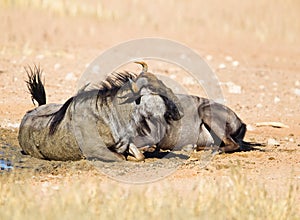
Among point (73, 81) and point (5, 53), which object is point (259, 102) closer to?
point (73, 81)

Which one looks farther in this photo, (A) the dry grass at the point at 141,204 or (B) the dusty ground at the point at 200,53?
(B) the dusty ground at the point at 200,53

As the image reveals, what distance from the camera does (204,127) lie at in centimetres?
1028

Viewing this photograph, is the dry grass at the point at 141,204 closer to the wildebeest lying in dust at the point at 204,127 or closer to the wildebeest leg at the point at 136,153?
the wildebeest leg at the point at 136,153

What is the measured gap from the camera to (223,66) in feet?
57.1

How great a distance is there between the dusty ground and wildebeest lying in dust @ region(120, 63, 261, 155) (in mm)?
420

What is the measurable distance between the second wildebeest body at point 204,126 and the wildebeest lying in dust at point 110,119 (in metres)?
0.81

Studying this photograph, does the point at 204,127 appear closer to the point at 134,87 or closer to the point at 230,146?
the point at 230,146

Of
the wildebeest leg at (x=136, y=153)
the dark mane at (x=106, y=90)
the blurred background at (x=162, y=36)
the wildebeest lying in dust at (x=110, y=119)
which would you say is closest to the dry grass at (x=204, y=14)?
the blurred background at (x=162, y=36)

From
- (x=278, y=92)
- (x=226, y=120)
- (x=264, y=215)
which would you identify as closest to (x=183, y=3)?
(x=278, y=92)

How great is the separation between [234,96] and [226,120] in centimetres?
450

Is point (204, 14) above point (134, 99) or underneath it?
above

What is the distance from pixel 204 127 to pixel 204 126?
13mm

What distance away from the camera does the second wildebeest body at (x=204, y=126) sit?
10094 millimetres

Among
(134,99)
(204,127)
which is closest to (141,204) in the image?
(134,99)
